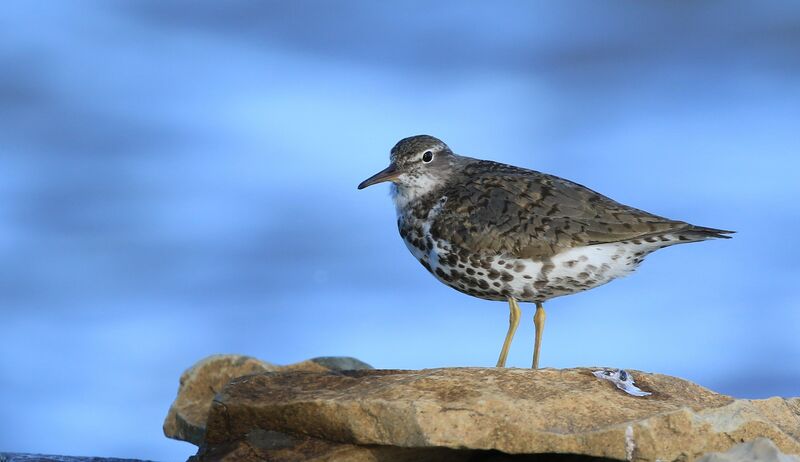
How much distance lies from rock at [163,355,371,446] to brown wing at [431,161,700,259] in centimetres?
302

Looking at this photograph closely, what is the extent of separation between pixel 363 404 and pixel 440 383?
0.77 meters

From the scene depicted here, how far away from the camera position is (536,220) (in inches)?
492

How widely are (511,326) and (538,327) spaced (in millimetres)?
511

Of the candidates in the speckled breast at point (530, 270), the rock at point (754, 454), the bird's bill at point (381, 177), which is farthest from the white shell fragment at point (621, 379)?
the bird's bill at point (381, 177)

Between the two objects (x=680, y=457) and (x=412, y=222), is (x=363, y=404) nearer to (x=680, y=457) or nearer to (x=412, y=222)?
(x=680, y=457)

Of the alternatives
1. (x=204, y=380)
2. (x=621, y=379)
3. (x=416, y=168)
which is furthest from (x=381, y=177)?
(x=621, y=379)

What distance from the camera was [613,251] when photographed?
40.7ft

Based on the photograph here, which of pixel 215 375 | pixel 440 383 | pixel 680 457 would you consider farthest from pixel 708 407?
pixel 215 375

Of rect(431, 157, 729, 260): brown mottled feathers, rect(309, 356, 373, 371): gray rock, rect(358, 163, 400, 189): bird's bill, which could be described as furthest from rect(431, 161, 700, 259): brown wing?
rect(309, 356, 373, 371): gray rock

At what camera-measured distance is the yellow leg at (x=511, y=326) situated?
12.7 metres

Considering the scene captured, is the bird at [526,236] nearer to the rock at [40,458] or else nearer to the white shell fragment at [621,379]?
the white shell fragment at [621,379]

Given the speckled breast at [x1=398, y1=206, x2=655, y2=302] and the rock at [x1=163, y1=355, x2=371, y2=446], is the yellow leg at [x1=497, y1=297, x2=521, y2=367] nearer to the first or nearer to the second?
the speckled breast at [x1=398, y1=206, x2=655, y2=302]

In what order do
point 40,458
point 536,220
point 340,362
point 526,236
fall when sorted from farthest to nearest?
point 340,362 < point 536,220 < point 526,236 < point 40,458

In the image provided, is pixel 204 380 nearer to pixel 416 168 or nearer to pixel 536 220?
pixel 416 168
